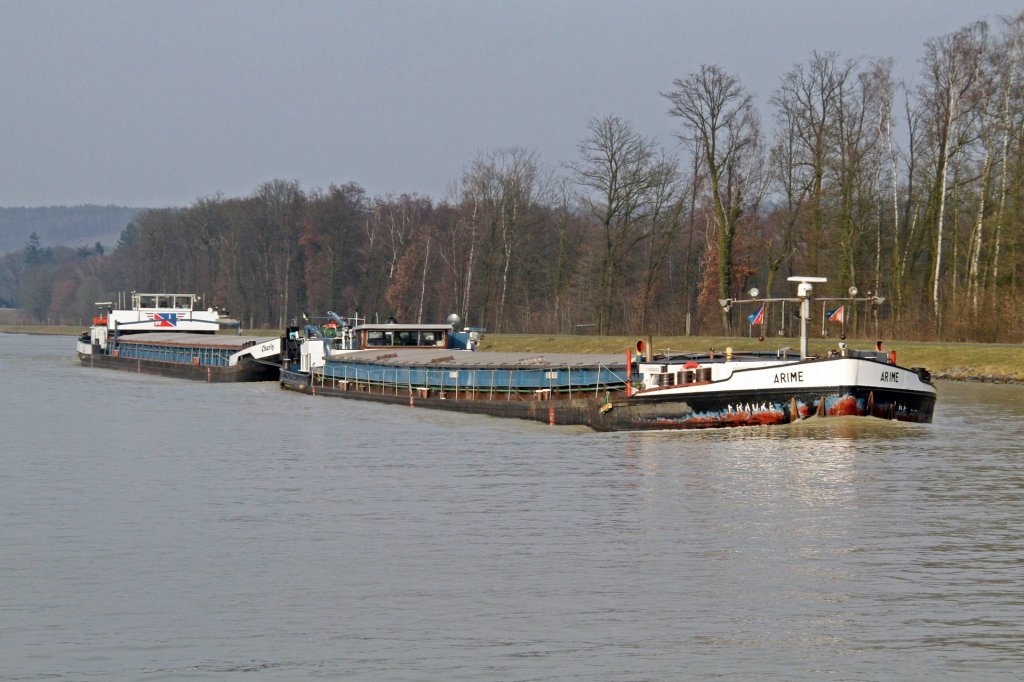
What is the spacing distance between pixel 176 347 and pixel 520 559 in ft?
214

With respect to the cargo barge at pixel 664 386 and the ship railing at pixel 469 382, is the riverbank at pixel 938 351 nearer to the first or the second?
the ship railing at pixel 469 382

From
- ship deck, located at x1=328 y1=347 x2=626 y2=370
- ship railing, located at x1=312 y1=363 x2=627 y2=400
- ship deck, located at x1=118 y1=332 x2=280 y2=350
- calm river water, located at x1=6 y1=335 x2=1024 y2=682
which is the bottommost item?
calm river water, located at x1=6 y1=335 x2=1024 y2=682

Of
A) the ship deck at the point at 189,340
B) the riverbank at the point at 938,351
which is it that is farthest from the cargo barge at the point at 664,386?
the ship deck at the point at 189,340

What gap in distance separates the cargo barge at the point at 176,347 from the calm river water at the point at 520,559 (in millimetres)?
35004

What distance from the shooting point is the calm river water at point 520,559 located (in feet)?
45.6

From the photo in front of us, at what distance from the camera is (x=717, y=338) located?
73.6 meters

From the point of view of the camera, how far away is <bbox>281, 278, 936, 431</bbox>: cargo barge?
3566 cm

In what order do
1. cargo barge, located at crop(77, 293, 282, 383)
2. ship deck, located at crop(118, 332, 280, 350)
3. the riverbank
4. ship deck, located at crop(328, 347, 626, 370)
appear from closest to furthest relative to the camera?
ship deck, located at crop(328, 347, 626, 370), the riverbank, cargo barge, located at crop(77, 293, 282, 383), ship deck, located at crop(118, 332, 280, 350)

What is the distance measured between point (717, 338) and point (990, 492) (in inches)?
1930

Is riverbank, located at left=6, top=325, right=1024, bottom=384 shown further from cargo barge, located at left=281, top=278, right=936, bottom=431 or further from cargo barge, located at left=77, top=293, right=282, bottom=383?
cargo barge, located at left=77, top=293, right=282, bottom=383

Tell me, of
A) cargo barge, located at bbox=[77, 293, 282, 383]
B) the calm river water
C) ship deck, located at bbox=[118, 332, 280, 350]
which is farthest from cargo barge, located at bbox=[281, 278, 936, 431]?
ship deck, located at bbox=[118, 332, 280, 350]

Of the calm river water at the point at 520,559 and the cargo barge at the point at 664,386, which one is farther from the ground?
the cargo barge at the point at 664,386

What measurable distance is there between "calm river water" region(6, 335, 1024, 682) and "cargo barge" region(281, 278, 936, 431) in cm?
132

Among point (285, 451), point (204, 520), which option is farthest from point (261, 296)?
point (204, 520)
